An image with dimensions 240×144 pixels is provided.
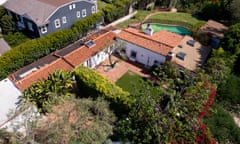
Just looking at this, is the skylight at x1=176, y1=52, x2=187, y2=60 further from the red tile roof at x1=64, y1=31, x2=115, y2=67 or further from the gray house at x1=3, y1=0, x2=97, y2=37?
the gray house at x1=3, y1=0, x2=97, y2=37

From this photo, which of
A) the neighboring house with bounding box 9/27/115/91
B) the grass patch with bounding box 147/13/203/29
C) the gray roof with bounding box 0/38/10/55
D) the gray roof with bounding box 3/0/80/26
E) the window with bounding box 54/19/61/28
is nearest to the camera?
the neighboring house with bounding box 9/27/115/91

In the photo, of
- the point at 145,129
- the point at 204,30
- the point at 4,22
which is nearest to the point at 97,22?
the point at 4,22

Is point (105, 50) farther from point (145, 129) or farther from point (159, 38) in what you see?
point (145, 129)

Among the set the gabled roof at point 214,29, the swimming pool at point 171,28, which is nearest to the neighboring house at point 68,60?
the swimming pool at point 171,28

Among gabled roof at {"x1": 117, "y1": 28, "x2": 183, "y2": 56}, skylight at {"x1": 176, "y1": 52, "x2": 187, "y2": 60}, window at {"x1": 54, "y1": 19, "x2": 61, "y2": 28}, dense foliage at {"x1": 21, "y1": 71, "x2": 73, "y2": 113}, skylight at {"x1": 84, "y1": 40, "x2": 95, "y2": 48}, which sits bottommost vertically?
dense foliage at {"x1": 21, "y1": 71, "x2": 73, "y2": 113}

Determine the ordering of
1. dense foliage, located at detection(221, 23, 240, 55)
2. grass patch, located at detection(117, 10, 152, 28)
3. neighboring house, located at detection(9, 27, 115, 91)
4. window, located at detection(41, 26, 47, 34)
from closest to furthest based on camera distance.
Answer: neighboring house, located at detection(9, 27, 115, 91) < dense foliage, located at detection(221, 23, 240, 55) < window, located at detection(41, 26, 47, 34) < grass patch, located at detection(117, 10, 152, 28)

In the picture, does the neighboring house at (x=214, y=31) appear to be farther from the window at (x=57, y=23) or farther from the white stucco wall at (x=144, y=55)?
the window at (x=57, y=23)

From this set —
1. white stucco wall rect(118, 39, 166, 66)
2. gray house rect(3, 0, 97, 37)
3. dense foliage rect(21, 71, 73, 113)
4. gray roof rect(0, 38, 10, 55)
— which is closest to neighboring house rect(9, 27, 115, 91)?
dense foliage rect(21, 71, 73, 113)
